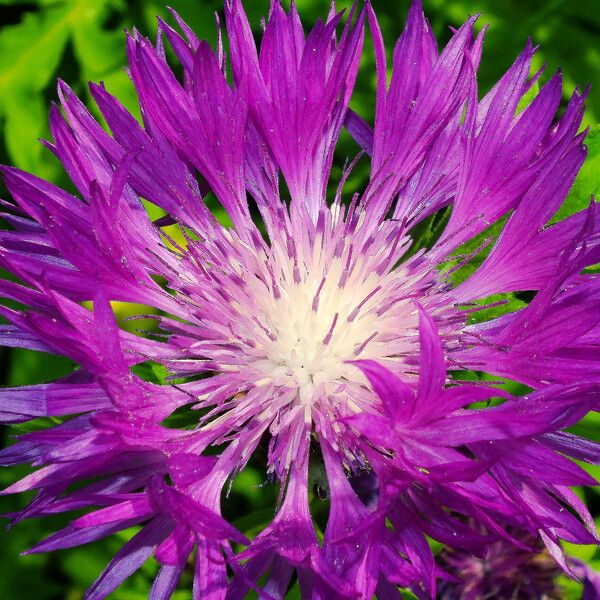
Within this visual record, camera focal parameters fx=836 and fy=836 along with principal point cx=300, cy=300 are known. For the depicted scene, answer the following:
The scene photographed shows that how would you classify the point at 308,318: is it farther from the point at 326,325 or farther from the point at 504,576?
the point at 504,576

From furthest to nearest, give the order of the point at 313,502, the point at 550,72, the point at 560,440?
the point at 550,72 < the point at 313,502 < the point at 560,440

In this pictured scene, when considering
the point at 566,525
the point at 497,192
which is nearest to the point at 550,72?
the point at 497,192

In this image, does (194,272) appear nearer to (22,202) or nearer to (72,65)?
(22,202)

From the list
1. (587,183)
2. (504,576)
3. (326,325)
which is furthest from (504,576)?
(587,183)

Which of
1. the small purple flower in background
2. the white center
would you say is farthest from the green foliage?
the white center

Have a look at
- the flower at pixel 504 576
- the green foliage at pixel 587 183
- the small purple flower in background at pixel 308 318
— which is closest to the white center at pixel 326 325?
the small purple flower in background at pixel 308 318

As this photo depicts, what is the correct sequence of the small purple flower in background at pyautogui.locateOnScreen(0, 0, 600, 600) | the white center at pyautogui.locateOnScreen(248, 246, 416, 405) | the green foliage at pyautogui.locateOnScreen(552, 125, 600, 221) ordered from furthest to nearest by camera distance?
1. the green foliage at pyautogui.locateOnScreen(552, 125, 600, 221)
2. the white center at pyautogui.locateOnScreen(248, 246, 416, 405)
3. the small purple flower in background at pyautogui.locateOnScreen(0, 0, 600, 600)

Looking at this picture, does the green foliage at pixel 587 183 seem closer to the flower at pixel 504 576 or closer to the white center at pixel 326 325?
the white center at pixel 326 325

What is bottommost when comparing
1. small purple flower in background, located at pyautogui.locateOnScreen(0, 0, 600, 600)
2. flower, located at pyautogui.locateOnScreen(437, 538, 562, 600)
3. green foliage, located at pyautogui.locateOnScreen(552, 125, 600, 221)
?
flower, located at pyautogui.locateOnScreen(437, 538, 562, 600)

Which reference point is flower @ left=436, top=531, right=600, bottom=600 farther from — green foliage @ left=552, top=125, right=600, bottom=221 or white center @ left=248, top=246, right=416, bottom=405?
green foliage @ left=552, top=125, right=600, bottom=221
